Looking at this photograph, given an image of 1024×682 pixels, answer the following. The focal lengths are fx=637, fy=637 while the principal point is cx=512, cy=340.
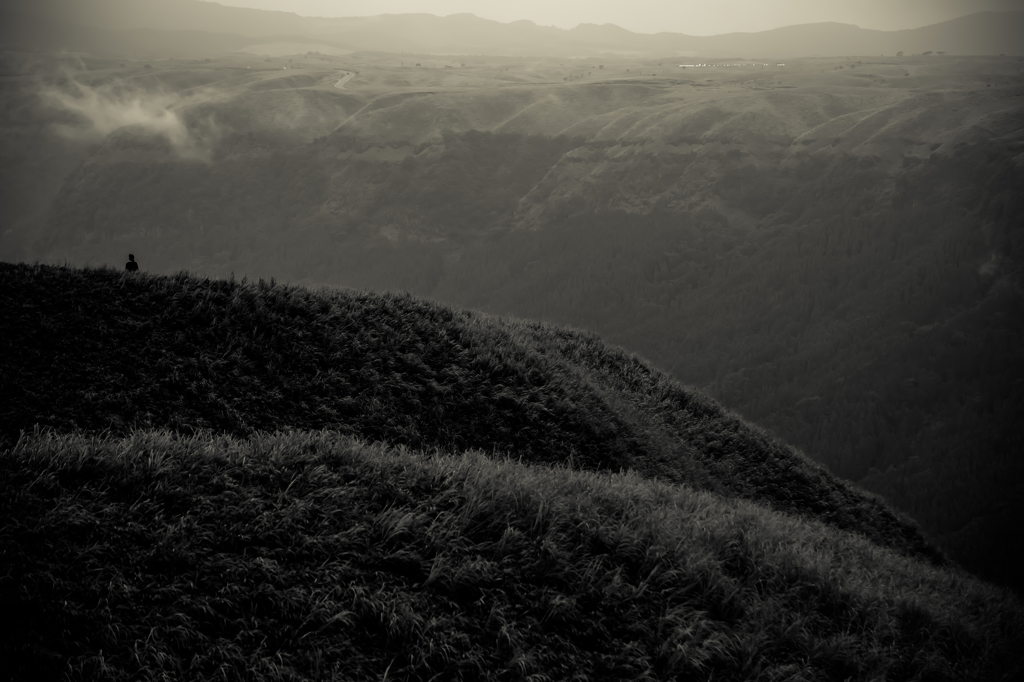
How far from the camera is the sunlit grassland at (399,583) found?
5.21 metres

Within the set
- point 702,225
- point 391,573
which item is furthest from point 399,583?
point 702,225

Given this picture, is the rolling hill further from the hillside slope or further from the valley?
the valley

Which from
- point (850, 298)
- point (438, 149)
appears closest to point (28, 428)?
point (850, 298)

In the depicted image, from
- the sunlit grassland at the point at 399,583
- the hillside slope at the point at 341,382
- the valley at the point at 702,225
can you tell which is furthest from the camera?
the valley at the point at 702,225

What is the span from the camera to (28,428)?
10531 mm

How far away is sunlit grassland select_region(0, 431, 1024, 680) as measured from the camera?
205 inches

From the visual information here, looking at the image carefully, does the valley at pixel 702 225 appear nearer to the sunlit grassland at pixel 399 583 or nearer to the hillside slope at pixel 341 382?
the hillside slope at pixel 341 382

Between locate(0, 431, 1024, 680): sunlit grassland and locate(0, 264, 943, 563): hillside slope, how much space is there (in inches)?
193

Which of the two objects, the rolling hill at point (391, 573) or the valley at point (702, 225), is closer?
the rolling hill at point (391, 573)


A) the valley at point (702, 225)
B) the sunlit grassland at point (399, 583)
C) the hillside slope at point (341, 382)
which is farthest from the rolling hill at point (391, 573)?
the valley at point (702, 225)

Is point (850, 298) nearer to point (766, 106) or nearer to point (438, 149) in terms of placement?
point (766, 106)

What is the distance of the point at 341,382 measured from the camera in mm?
14695

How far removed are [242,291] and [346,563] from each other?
11.9 metres

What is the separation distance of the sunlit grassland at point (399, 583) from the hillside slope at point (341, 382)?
4.91 metres
